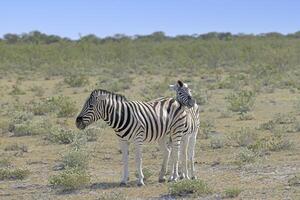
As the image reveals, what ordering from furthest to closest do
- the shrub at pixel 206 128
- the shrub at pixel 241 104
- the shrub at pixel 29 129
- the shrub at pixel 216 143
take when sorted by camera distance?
1. the shrub at pixel 241 104
2. the shrub at pixel 29 129
3. the shrub at pixel 206 128
4. the shrub at pixel 216 143

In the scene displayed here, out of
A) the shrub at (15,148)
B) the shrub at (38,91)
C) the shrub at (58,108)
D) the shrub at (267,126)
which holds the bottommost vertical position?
the shrub at (15,148)

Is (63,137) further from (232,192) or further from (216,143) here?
(232,192)

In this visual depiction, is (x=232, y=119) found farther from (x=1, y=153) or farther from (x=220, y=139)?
(x=1, y=153)

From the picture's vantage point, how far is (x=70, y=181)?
36.8ft

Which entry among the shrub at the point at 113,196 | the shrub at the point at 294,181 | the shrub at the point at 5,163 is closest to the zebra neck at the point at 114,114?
the shrub at the point at 113,196

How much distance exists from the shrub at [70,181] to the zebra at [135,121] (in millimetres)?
690

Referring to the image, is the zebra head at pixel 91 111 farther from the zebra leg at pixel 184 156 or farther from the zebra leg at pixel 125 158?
the zebra leg at pixel 184 156

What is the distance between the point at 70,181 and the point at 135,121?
1541 millimetres

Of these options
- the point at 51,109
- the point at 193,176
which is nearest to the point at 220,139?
the point at 193,176

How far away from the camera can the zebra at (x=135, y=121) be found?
37.0 ft

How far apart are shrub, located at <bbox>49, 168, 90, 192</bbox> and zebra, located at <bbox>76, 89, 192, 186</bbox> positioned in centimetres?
69

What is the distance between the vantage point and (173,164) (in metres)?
11.5

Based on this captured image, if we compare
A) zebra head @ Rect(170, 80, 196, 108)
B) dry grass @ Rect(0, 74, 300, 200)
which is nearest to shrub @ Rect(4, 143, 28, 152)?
dry grass @ Rect(0, 74, 300, 200)

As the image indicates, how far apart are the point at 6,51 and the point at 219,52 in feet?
62.8
